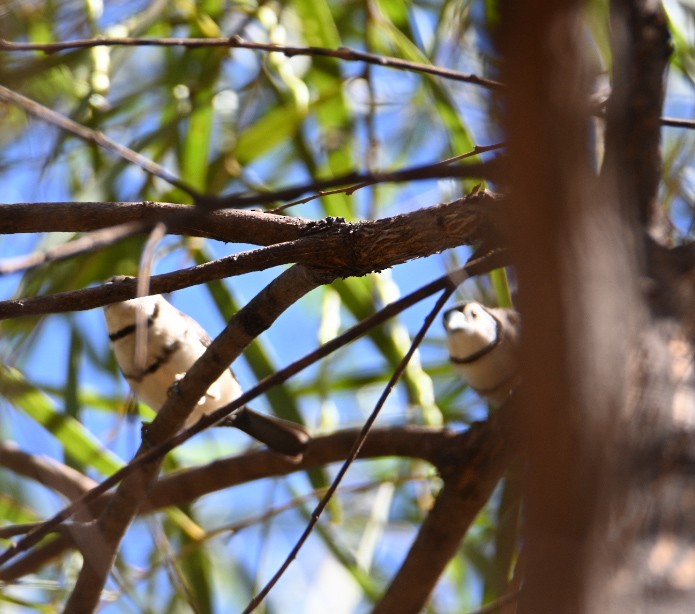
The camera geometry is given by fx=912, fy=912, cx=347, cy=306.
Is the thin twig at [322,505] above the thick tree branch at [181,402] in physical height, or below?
below

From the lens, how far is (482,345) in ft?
9.90

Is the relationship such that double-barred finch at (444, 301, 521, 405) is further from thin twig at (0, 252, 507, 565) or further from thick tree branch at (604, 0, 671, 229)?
thick tree branch at (604, 0, 671, 229)

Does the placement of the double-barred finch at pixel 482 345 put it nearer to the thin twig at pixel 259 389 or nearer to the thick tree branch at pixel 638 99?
the thin twig at pixel 259 389

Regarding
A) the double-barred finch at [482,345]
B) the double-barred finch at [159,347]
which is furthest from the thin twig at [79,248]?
the double-barred finch at [482,345]

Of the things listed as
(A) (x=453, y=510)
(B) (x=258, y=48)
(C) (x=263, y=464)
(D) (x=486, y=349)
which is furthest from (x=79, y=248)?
(D) (x=486, y=349)

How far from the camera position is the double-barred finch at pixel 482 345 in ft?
9.73

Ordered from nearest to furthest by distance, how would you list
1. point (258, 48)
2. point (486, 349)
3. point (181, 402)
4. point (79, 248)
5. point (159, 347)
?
point (79, 248) < point (258, 48) < point (181, 402) < point (159, 347) < point (486, 349)

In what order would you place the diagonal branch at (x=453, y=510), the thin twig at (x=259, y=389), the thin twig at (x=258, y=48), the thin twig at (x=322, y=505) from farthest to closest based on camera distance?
the diagonal branch at (x=453, y=510) → the thin twig at (x=258, y=48) → the thin twig at (x=322, y=505) → the thin twig at (x=259, y=389)

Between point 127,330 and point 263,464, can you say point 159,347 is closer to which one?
point 127,330

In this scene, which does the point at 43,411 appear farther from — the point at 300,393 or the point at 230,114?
the point at 230,114

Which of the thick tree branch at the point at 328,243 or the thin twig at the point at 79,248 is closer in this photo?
the thin twig at the point at 79,248

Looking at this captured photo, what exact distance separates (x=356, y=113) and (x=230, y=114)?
63cm

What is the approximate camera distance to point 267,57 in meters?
2.98

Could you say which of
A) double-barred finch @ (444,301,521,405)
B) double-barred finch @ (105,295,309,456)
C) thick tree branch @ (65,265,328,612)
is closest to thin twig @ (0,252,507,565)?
thick tree branch @ (65,265,328,612)
